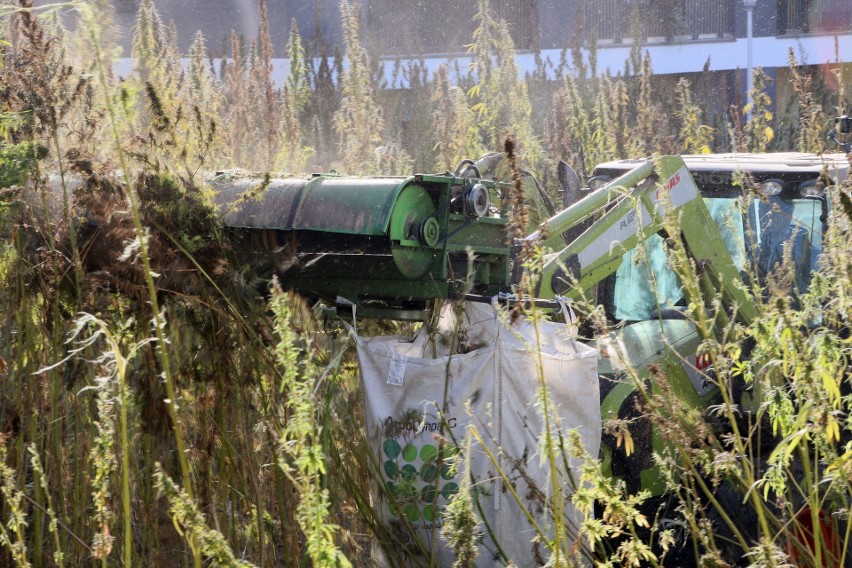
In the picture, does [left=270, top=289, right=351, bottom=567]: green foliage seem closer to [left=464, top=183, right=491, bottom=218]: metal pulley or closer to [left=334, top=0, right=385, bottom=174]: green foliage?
[left=464, top=183, right=491, bottom=218]: metal pulley

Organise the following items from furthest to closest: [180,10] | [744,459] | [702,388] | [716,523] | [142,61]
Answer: [180,10], [142,61], [702,388], [716,523], [744,459]

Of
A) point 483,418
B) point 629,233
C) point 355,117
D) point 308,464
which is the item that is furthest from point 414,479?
point 355,117

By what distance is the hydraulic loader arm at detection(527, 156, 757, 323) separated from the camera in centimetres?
479

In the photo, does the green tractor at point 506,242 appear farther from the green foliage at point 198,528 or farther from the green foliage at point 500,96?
the green foliage at point 500,96

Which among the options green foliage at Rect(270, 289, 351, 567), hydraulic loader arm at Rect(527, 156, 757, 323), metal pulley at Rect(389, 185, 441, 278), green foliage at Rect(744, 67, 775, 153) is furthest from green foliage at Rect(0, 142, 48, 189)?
green foliage at Rect(744, 67, 775, 153)

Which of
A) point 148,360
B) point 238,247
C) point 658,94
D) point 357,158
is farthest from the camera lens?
point 658,94

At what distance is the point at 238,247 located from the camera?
4055mm

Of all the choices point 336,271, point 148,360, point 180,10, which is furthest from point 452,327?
point 180,10

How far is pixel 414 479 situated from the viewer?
158 inches

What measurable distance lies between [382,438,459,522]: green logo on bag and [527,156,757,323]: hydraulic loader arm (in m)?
0.93

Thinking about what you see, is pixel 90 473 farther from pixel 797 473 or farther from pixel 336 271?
pixel 797 473

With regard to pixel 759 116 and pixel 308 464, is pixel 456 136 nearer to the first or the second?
pixel 759 116

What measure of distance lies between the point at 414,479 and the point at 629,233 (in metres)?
1.63

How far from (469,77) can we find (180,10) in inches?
424
